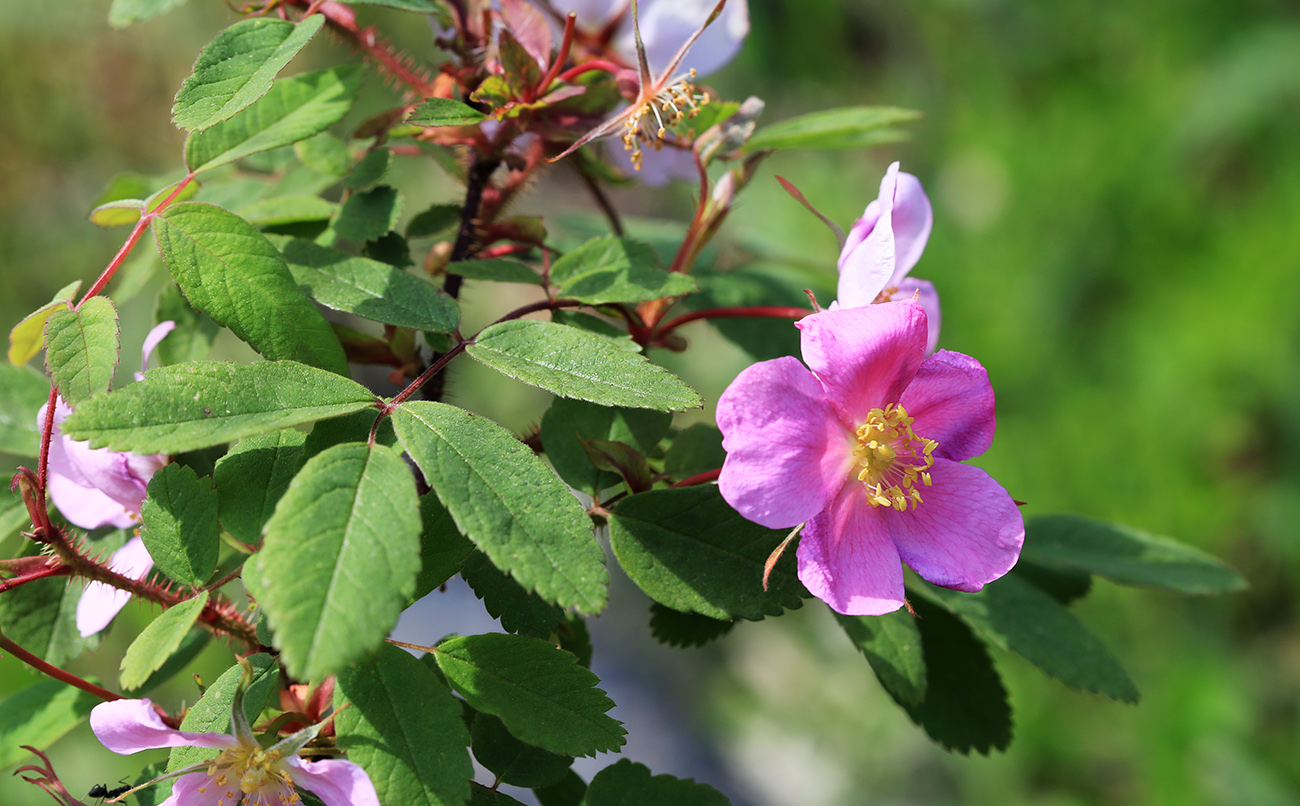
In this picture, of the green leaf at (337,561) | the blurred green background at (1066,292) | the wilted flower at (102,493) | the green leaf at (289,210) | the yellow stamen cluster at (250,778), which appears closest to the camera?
the green leaf at (337,561)

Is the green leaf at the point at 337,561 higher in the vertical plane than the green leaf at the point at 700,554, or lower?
higher

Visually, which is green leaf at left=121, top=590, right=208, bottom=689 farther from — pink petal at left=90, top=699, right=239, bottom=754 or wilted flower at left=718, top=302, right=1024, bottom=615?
wilted flower at left=718, top=302, right=1024, bottom=615

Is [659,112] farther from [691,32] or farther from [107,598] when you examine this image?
[107,598]

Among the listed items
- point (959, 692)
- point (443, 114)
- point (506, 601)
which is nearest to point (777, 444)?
point (506, 601)

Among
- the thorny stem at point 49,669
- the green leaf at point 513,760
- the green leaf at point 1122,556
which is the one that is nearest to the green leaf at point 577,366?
the green leaf at point 513,760

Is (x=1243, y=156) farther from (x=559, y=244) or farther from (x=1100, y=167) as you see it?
(x=559, y=244)

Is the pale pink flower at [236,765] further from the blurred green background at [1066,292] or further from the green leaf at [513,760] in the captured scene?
the blurred green background at [1066,292]

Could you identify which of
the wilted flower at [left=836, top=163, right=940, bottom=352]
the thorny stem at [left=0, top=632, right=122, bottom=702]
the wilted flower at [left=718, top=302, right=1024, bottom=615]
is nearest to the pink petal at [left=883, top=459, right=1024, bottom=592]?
the wilted flower at [left=718, top=302, right=1024, bottom=615]

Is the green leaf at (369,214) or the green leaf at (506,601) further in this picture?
the green leaf at (369,214)
